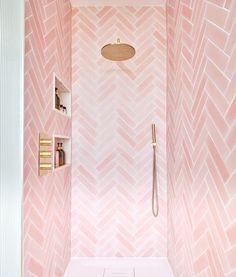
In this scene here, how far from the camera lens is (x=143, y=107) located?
235 cm

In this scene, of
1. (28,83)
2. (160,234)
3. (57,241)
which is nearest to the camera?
(28,83)

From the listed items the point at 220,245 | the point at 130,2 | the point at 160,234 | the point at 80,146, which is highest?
the point at 130,2

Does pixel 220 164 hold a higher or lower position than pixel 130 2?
lower

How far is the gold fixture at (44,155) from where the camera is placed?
1.45 meters

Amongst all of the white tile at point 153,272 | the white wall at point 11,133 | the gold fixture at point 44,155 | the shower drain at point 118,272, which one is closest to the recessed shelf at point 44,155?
the gold fixture at point 44,155

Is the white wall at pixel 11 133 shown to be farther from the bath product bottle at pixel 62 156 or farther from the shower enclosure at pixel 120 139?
the bath product bottle at pixel 62 156

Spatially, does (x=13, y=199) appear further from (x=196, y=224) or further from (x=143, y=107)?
(x=143, y=107)

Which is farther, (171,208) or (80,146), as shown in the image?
(80,146)

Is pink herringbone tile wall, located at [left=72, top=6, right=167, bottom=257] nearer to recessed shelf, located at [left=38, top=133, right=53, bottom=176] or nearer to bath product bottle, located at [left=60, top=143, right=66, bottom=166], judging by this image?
bath product bottle, located at [left=60, top=143, right=66, bottom=166]

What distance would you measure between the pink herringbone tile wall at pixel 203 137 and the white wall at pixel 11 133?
2.86ft

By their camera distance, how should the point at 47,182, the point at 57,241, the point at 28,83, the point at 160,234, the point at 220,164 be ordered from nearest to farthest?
the point at 220,164, the point at 28,83, the point at 47,182, the point at 57,241, the point at 160,234

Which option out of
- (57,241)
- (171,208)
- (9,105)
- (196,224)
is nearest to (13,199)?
(9,105)

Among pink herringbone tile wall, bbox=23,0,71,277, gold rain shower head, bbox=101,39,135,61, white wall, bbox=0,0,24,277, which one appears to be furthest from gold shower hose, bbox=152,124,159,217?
white wall, bbox=0,0,24,277

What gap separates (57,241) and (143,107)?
1.34m
